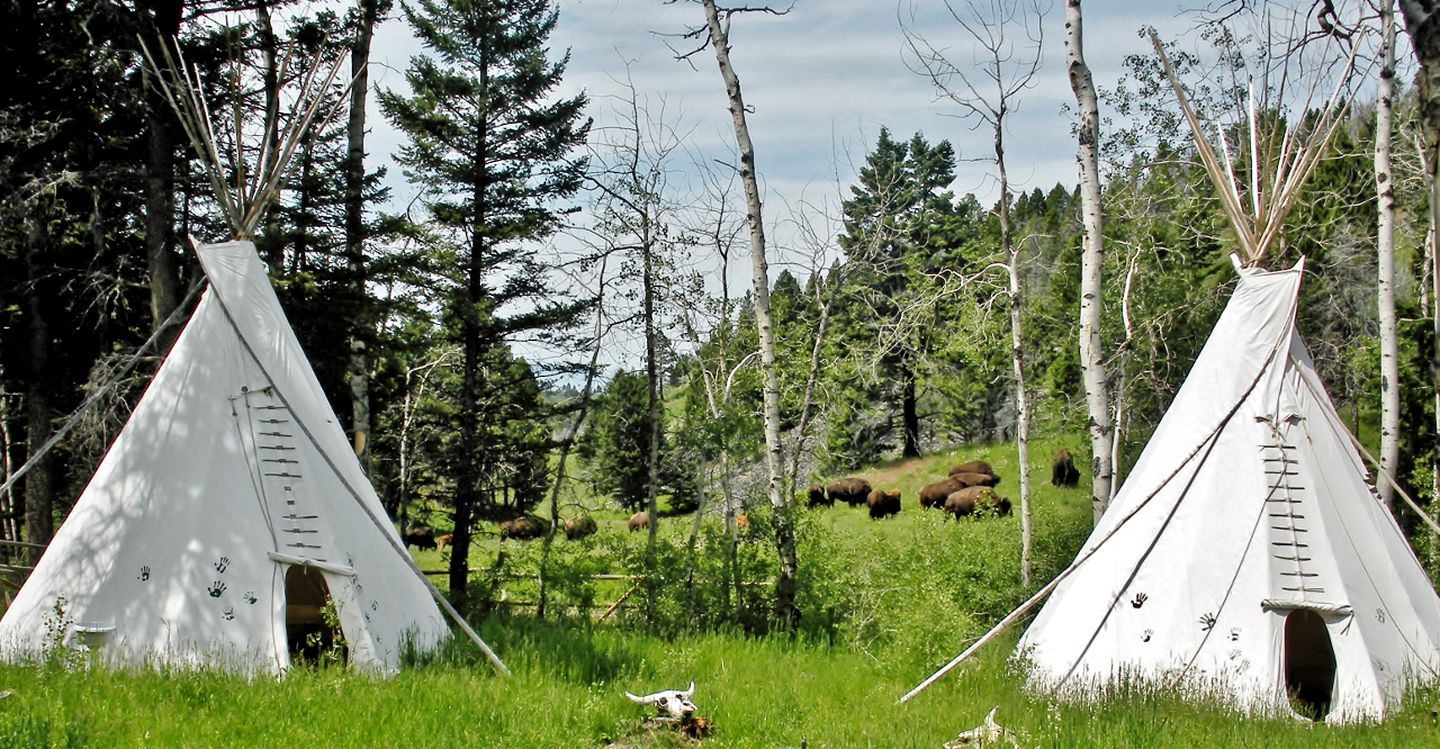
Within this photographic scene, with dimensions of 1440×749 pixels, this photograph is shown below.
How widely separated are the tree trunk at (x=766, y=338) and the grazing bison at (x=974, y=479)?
21377 millimetres

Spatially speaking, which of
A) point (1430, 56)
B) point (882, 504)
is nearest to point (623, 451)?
point (882, 504)

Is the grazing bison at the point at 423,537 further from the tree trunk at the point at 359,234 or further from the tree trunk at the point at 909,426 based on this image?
the tree trunk at the point at 359,234

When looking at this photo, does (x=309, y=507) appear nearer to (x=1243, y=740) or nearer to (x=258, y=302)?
(x=258, y=302)

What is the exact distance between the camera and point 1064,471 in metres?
29.9

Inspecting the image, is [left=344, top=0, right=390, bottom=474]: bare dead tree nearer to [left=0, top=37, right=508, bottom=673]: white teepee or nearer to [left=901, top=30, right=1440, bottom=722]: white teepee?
[left=0, top=37, right=508, bottom=673]: white teepee

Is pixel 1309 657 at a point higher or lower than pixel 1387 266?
lower

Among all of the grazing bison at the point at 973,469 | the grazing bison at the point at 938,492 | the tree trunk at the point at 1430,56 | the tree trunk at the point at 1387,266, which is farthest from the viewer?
the grazing bison at the point at 973,469

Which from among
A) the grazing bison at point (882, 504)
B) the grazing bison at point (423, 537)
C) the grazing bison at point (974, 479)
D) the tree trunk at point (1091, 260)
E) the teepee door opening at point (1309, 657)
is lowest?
the grazing bison at point (423, 537)

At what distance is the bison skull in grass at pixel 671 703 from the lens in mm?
6227

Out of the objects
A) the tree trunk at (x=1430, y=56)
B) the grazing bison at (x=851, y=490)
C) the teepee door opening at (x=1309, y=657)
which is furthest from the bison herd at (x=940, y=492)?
the tree trunk at (x=1430, y=56)

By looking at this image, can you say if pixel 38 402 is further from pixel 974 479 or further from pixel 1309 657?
pixel 974 479

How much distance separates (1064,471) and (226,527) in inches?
1038

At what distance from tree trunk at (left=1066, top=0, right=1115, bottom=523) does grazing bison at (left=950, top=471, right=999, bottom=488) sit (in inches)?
873

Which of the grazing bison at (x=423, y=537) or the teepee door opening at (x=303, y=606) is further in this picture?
the grazing bison at (x=423, y=537)
